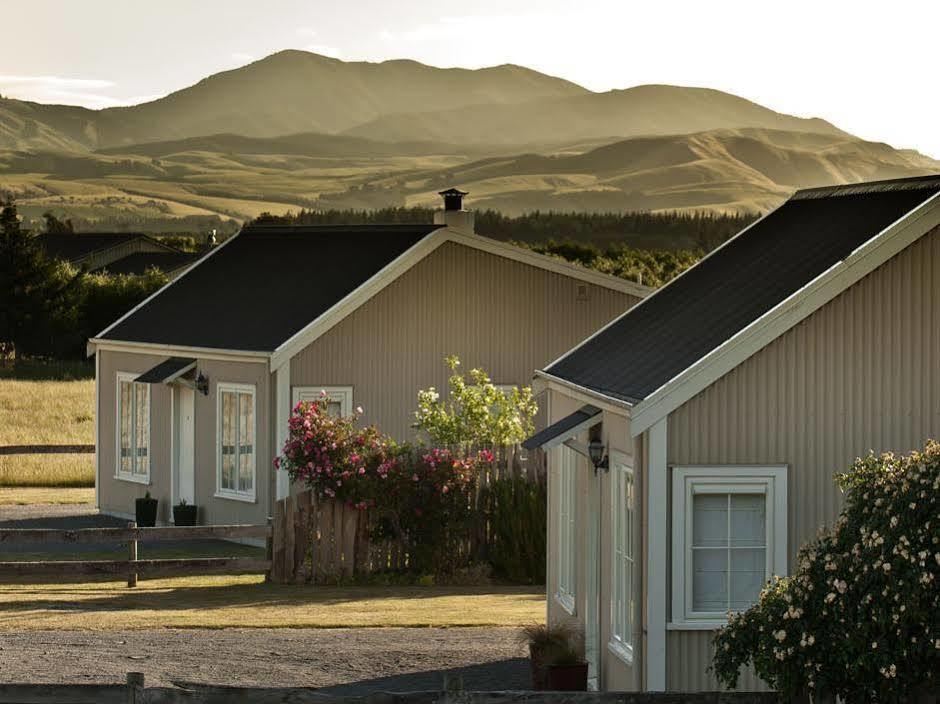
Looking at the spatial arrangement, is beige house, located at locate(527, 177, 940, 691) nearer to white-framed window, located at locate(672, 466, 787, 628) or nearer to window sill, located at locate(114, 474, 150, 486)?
white-framed window, located at locate(672, 466, 787, 628)

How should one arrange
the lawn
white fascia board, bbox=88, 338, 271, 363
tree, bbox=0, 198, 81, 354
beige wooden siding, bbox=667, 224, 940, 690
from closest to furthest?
beige wooden siding, bbox=667, 224, 940, 690
the lawn
white fascia board, bbox=88, 338, 271, 363
tree, bbox=0, 198, 81, 354

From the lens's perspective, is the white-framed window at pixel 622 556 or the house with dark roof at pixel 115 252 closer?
the white-framed window at pixel 622 556

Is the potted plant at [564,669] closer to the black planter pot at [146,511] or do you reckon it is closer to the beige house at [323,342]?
the beige house at [323,342]

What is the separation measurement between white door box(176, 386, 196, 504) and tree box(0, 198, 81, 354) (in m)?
33.9

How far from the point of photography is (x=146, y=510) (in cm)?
3011

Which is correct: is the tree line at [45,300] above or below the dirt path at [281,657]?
above

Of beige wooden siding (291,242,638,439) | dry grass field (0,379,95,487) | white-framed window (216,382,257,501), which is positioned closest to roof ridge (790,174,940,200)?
beige wooden siding (291,242,638,439)

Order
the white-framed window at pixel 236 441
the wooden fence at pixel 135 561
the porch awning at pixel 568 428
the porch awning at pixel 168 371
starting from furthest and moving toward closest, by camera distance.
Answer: the porch awning at pixel 168 371, the white-framed window at pixel 236 441, the wooden fence at pixel 135 561, the porch awning at pixel 568 428

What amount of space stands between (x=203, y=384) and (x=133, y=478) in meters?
3.34

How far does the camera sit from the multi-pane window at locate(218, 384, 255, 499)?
92.9 ft

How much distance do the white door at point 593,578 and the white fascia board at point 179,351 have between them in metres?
12.8

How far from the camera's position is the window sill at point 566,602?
16.5 m

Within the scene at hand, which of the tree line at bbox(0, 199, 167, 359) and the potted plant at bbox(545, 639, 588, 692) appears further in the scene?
the tree line at bbox(0, 199, 167, 359)

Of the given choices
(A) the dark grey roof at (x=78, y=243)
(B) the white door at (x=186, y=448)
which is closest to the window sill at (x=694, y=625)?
(B) the white door at (x=186, y=448)
